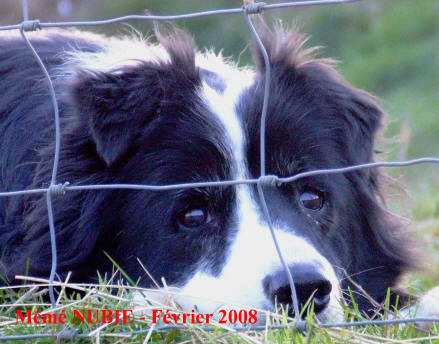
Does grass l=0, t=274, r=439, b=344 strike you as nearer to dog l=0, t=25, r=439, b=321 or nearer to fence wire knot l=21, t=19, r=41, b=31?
dog l=0, t=25, r=439, b=321

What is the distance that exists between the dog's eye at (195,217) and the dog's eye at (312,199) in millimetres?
352

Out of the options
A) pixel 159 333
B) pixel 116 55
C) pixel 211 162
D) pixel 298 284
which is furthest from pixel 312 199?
pixel 116 55

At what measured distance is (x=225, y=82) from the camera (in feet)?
11.5

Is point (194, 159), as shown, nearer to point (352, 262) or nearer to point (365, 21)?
point (352, 262)

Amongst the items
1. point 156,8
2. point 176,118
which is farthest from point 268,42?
point 156,8

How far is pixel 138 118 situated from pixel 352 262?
1016 millimetres

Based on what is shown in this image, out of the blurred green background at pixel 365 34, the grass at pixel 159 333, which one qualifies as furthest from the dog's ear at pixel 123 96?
the blurred green background at pixel 365 34

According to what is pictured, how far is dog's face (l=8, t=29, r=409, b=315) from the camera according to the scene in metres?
3.04

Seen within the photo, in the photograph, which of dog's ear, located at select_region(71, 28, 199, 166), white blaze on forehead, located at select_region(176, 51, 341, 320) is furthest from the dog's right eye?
dog's ear, located at select_region(71, 28, 199, 166)

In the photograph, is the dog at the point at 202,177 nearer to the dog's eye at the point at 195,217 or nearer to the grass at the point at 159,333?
the dog's eye at the point at 195,217

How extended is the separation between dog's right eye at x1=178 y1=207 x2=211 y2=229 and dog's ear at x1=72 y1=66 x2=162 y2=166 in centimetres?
32

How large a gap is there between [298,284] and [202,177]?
615 millimetres

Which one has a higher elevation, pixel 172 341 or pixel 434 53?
pixel 434 53

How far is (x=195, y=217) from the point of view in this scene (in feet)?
10.2
